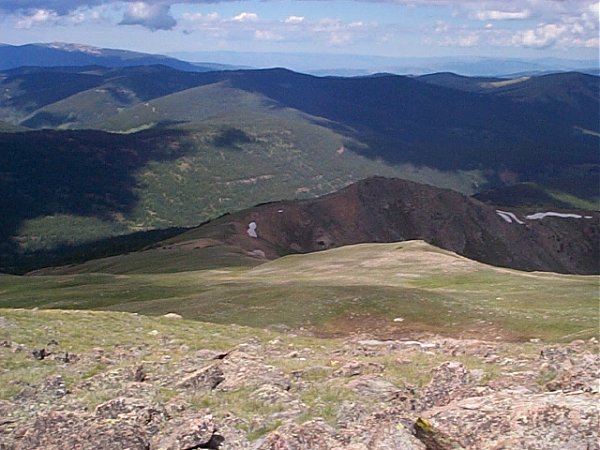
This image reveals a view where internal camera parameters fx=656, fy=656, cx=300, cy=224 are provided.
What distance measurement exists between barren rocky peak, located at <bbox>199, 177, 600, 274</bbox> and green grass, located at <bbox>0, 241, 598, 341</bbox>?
67.6 metres

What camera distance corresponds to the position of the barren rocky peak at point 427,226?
13388cm

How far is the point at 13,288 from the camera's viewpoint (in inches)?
2554

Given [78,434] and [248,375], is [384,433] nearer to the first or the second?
[248,375]

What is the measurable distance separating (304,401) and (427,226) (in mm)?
133424

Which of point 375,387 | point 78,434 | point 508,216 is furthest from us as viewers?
point 508,216

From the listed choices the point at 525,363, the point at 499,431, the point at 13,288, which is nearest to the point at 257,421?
the point at 499,431

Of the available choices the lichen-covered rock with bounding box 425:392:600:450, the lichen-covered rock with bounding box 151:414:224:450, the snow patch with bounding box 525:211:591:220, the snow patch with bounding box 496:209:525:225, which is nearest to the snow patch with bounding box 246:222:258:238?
the snow patch with bounding box 496:209:525:225

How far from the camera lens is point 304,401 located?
17500mm

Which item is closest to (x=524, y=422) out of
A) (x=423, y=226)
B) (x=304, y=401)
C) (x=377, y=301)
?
Result: (x=304, y=401)

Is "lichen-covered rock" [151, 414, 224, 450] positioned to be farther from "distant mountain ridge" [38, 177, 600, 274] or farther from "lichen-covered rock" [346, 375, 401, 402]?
"distant mountain ridge" [38, 177, 600, 274]

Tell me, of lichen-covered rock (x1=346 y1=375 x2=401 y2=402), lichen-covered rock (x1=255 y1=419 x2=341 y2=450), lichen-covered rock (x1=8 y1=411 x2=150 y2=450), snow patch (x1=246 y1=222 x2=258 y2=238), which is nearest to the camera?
lichen-covered rock (x1=255 y1=419 x2=341 y2=450)

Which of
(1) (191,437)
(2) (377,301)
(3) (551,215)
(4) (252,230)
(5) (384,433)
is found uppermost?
(5) (384,433)

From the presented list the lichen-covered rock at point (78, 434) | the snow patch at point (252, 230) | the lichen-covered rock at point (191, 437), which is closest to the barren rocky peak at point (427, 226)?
the snow patch at point (252, 230)

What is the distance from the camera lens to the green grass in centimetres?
3578
